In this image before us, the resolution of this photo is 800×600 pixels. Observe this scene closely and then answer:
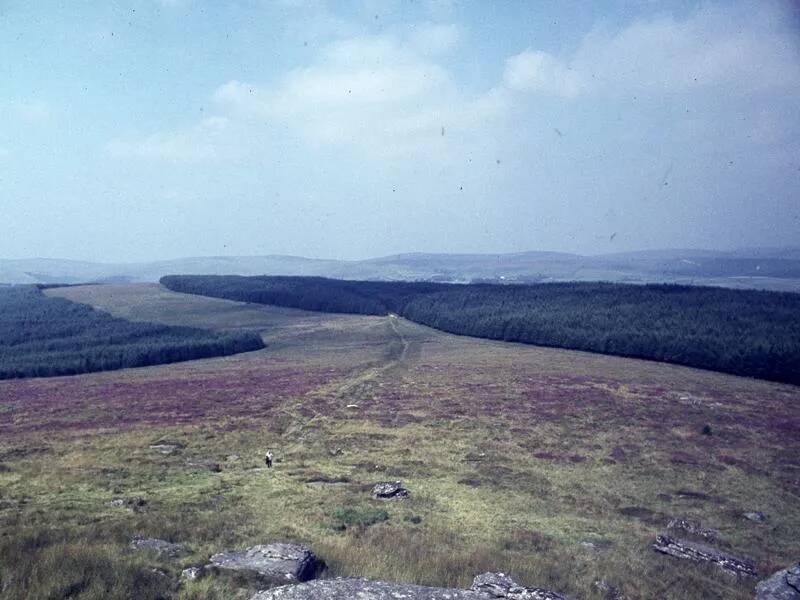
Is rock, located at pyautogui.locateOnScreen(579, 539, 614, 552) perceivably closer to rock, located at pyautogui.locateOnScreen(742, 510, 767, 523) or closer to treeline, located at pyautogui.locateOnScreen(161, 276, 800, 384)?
rock, located at pyautogui.locateOnScreen(742, 510, 767, 523)

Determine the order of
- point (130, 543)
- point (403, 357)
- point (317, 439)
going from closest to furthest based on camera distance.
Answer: point (130, 543)
point (317, 439)
point (403, 357)

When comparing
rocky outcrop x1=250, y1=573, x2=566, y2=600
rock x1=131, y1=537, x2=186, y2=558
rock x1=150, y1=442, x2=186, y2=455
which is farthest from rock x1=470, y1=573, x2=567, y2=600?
rock x1=150, y1=442, x2=186, y2=455

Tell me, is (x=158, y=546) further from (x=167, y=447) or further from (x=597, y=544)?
(x=167, y=447)

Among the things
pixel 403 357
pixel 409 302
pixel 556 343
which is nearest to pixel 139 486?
pixel 403 357

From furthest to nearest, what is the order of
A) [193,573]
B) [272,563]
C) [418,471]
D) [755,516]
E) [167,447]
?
1. [167,447]
2. [418,471]
3. [755,516]
4. [272,563]
5. [193,573]

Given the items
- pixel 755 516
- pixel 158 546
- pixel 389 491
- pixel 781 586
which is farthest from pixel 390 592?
pixel 755 516

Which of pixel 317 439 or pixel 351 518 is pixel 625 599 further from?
pixel 317 439
